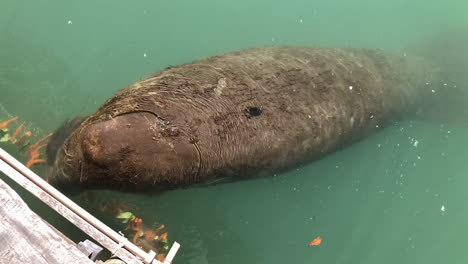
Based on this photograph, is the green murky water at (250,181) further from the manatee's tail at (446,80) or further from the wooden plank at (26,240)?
the wooden plank at (26,240)

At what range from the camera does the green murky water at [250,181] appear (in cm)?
534

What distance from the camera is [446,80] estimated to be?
273 inches

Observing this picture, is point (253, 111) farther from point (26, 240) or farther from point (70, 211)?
point (26, 240)

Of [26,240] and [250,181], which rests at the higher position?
[26,240]

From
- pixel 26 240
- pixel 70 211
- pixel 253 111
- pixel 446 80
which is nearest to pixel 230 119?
pixel 253 111

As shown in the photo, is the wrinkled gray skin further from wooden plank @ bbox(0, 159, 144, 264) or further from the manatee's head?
wooden plank @ bbox(0, 159, 144, 264)

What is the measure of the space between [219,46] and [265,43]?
2.64 feet

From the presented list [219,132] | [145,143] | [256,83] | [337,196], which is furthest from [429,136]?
[145,143]

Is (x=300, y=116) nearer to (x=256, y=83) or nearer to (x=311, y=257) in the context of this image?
(x=256, y=83)

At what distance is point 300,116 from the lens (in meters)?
4.31

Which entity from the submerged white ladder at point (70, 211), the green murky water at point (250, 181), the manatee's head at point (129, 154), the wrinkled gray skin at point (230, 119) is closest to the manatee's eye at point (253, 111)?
the wrinkled gray skin at point (230, 119)

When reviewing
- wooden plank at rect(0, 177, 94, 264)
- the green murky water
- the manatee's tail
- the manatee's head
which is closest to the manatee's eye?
the manatee's head

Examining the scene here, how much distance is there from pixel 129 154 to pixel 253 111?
146 cm

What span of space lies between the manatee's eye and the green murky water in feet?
4.58
